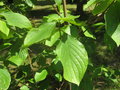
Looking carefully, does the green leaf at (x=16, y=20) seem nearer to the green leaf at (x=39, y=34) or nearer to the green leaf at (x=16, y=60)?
the green leaf at (x=39, y=34)

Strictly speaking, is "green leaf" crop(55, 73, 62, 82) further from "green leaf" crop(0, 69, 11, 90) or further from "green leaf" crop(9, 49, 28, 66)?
"green leaf" crop(0, 69, 11, 90)

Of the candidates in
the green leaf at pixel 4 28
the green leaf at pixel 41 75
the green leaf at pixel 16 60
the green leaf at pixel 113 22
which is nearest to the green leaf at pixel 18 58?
the green leaf at pixel 16 60

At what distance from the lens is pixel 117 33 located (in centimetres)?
85

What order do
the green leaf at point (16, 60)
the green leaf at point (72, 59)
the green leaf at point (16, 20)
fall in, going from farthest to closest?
1. the green leaf at point (16, 60)
2. the green leaf at point (16, 20)
3. the green leaf at point (72, 59)

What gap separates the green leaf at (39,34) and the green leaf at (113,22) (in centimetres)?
23

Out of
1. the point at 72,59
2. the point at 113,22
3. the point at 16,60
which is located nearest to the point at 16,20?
the point at 72,59

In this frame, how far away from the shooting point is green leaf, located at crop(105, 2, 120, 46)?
842mm

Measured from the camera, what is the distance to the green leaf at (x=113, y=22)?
2.76 feet

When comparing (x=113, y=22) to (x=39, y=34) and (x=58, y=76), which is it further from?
(x=58, y=76)

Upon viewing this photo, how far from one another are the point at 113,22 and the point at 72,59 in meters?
0.21

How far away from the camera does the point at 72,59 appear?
884mm

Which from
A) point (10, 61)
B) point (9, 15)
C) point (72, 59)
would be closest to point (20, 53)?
point (10, 61)

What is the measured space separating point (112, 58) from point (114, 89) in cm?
138

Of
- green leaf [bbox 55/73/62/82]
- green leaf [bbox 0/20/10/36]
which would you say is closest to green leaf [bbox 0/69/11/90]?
green leaf [bbox 0/20/10/36]
